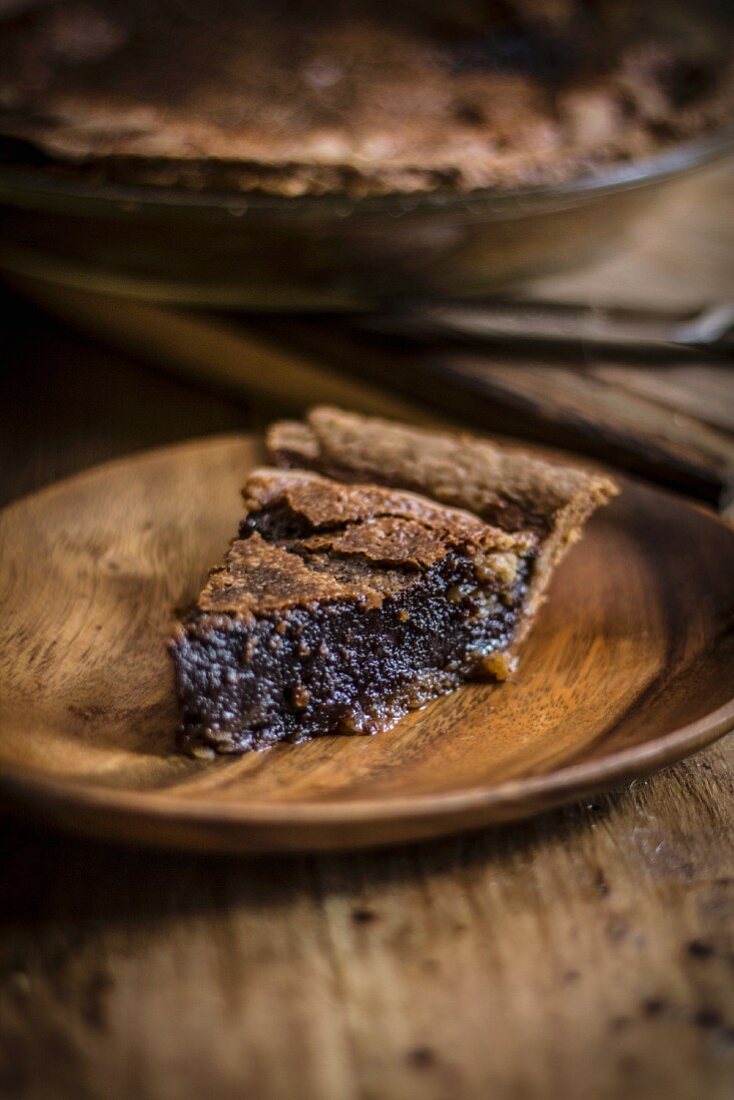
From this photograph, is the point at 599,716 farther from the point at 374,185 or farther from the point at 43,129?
the point at 43,129

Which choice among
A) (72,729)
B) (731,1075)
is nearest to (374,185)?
(72,729)

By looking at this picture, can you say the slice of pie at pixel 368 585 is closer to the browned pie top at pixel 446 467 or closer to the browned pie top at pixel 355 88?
the browned pie top at pixel 446 467

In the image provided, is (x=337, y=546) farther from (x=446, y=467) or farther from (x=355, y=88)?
(x=355, y=88)

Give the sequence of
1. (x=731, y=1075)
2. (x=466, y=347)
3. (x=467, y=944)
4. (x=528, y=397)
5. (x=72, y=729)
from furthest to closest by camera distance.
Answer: (x=466, y=347) → (x=528, y=397) → (x=72, y=729) → (x=467, y=944) → (x=731, y=1075)

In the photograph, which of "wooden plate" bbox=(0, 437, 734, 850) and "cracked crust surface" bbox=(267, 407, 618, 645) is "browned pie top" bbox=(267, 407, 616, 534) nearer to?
"cracked crust surface" bbox=(267, 407, 618, 645)

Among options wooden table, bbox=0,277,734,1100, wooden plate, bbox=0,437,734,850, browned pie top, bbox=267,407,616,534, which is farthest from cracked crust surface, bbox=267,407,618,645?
wooden table, bbox=0,277,734,1100

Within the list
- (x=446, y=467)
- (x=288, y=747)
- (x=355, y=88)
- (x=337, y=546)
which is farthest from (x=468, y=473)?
(x=355, y=88)

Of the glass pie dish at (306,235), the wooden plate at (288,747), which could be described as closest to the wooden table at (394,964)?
the wooden plate at (288,747)
